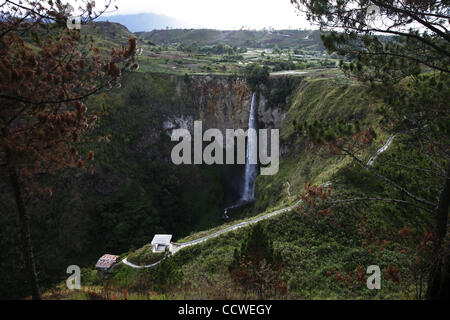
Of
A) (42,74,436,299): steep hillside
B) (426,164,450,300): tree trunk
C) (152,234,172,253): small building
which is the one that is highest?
(426,164,450,300): tree trunk

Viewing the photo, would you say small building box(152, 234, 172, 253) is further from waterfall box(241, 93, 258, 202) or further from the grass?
waterfall box(241, 93, 258, 202)

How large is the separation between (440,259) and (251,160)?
4598cm

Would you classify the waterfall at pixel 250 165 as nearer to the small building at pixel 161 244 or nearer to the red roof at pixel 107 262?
the small building at pixel 161 244

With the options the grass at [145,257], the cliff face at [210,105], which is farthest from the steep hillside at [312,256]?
the cliff face at [210,105]

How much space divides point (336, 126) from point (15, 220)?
4298 cm

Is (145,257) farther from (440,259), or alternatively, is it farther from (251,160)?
(251,160)

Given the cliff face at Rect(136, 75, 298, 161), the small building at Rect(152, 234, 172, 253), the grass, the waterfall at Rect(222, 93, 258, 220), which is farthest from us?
the cliff face at Rect(136, 75, 298, 161)

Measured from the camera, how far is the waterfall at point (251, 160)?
53812 mm

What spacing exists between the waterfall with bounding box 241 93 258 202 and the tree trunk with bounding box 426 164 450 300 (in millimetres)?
42233

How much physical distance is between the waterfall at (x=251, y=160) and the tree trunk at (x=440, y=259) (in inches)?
1663

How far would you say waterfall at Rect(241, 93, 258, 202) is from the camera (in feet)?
177

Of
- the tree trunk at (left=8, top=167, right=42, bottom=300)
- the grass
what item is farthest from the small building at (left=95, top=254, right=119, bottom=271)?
the tree trunk at (left=8, top=167, right=42, bottom=300)

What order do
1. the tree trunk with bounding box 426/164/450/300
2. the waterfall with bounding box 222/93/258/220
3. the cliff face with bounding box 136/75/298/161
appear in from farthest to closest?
the cliff face with bounding box 136/75/298/161, the waterfall with bounding box 222/93/258/220, the tree trunk with bounding box 426/164/450/300

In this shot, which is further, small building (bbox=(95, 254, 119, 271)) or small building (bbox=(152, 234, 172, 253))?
small building (bbox=(95, 254, 119, 271))
